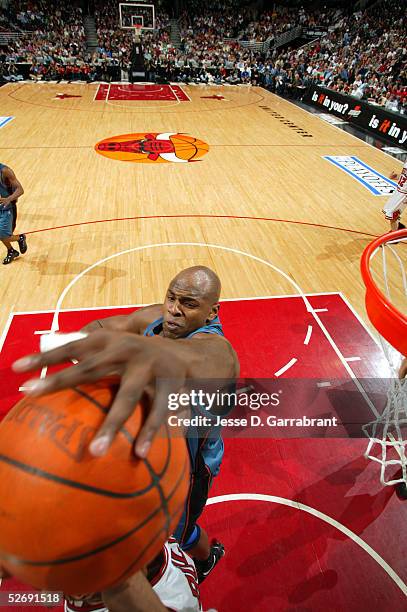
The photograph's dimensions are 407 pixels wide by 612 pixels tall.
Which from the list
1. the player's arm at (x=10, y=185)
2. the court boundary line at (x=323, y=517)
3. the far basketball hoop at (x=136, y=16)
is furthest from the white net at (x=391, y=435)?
the far basketball hoop at (x=136, y=16)

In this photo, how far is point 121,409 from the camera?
0.87 meters

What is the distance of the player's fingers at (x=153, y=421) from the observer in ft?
3.00

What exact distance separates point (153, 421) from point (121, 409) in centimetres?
9

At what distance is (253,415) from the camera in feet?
12.4

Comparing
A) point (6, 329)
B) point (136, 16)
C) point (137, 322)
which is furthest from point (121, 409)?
point (136, 16)

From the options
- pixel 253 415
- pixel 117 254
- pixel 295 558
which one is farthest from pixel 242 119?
pixel 295 558

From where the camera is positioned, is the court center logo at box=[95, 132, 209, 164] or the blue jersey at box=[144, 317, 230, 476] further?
the court center logo at box=[95, 132, 209, 164]

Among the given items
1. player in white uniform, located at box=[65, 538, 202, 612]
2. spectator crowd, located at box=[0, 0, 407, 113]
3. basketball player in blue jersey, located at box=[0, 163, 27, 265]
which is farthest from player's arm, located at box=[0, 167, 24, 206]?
spectator crowd, located at box=[0, 0, 407, 113]

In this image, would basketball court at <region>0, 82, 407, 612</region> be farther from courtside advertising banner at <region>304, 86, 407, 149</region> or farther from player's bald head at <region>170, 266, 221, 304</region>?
player's bald head at <region>170, 266, 221, 304</region>

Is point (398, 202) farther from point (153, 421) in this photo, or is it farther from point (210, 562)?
point (153, 421)

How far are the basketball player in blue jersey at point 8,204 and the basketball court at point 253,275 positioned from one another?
259 mm

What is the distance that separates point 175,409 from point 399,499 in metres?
2.62

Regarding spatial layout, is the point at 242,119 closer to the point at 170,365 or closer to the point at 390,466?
the point at 390,466

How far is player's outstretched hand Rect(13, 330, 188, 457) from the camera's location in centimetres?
88
